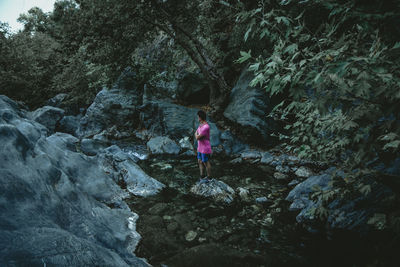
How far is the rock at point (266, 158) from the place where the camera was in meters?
9.68

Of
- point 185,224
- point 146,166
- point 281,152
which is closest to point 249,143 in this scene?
point 281,152

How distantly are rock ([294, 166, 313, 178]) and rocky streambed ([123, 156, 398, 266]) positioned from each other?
0.82 m

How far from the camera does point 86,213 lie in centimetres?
355

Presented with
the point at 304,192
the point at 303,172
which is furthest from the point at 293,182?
the point at 304,192

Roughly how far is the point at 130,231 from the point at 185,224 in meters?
1.18

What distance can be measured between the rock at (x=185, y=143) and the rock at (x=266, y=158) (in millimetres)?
3926

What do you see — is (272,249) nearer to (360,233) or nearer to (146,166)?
(360,233)

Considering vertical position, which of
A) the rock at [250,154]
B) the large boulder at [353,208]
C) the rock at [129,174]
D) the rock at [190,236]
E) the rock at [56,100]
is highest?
the rock at [56,100]

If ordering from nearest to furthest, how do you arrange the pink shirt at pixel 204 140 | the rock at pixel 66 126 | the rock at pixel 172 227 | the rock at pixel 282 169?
the rock at pixel 172 227 → the pink shirt at pixel 204 140 → the rock at pixel 282 169 → the rock at pixel 66 126

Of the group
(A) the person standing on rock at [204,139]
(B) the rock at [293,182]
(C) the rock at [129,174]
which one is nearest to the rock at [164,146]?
(C) the rock at [129,174]

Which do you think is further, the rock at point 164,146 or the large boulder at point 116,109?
the large boulder at point 116,109

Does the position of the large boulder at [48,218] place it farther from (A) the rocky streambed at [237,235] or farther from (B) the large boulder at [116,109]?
(B) the large boulder at [116,109]

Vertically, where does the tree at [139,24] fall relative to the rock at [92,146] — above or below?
above

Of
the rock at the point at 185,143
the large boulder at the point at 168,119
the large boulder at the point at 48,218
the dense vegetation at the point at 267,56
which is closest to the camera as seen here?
the large boulder at the point at 48,218
